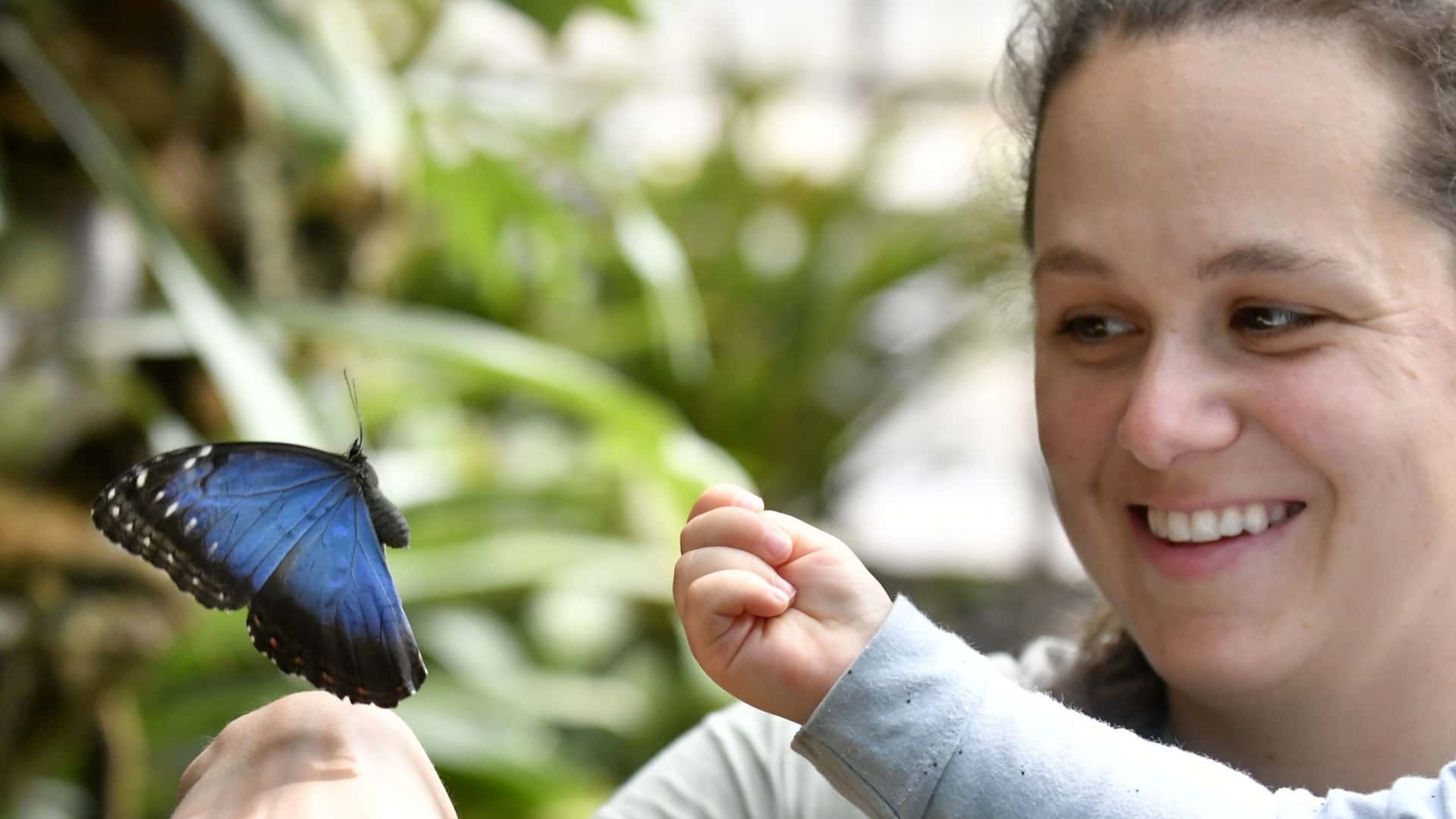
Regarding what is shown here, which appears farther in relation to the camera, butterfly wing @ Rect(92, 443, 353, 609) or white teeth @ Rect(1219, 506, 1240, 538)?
white teeth @ Rect(1219, 506, 1240, 538)

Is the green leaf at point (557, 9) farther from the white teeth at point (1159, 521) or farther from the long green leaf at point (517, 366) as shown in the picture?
the white teeth at point (1159, 521)

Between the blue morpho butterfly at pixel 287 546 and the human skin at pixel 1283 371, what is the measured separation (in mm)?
317

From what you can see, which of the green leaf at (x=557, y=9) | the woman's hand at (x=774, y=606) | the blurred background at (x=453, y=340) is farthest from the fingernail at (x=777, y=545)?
the green leaf at (x=557, y=9)

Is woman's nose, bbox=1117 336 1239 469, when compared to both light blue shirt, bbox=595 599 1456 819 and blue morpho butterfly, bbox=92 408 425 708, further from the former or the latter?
blue morpho butterfly, bbox=92 408 425 708

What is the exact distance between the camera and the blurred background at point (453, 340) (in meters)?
1.19

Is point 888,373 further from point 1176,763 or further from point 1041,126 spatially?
point 1176,763

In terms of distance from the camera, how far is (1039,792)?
1.47 feet

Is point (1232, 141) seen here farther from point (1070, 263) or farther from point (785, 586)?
point (785, 586)

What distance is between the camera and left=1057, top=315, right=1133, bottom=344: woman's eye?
0.62 meters

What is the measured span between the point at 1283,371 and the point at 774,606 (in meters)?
0.24

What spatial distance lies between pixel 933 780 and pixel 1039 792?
35 millimetres

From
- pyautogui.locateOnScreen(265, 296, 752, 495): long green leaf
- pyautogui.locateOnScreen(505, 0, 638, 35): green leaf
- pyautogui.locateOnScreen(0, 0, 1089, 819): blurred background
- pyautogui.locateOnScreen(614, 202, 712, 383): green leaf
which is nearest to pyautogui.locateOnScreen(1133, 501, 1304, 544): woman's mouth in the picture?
pyautogui.locateOnScreen(0, 0, 1089, 819): blurred background

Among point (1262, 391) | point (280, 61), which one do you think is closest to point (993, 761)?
point (1262, 391)

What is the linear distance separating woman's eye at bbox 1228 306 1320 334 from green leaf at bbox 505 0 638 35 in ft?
3.17
